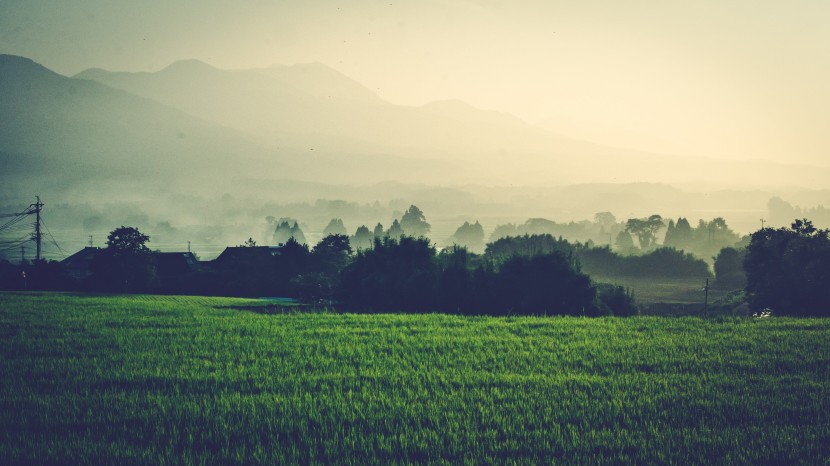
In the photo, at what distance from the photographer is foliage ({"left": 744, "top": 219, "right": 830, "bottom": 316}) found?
184 ft

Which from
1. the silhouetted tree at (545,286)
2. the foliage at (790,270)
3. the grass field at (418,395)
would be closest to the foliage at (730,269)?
the foliage at (790,270)

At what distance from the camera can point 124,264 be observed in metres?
71.8

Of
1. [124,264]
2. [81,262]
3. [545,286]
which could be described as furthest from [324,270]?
[81,262]

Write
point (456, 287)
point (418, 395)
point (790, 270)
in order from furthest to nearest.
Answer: point (790, 270), point (456, 287), point (418, 395)

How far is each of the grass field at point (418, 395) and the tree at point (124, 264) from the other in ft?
151

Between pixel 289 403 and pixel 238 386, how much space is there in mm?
2723

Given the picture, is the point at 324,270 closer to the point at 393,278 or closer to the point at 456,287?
the point at 393,278

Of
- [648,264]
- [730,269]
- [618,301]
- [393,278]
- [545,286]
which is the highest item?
[648,264]

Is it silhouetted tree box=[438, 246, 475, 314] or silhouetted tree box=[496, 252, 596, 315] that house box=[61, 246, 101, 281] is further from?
silhouetted tree box=[496, 252, 596, 315]

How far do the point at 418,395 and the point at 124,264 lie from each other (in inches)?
2582

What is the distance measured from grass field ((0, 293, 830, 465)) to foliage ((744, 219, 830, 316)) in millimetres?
32989

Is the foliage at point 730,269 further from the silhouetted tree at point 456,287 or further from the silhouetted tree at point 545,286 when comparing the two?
the silhouetted tree at point 456,287

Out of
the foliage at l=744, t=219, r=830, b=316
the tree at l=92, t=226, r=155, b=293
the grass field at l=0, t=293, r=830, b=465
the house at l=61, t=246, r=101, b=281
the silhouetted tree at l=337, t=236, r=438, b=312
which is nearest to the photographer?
the grass field at l=0, t=293, r=830, b=465

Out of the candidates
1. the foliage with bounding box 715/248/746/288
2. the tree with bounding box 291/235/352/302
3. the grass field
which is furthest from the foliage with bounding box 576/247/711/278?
the grass field
